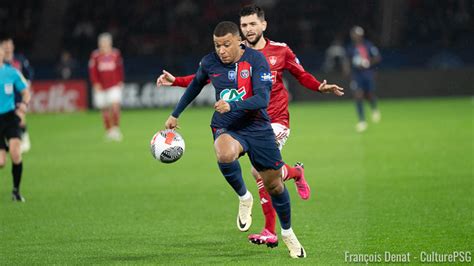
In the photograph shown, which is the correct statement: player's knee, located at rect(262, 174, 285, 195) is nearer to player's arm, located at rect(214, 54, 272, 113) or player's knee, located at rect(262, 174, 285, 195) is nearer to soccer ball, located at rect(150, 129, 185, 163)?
player's arm, located at rect(214, 54, 272, 113)

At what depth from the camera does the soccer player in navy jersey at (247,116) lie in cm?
834

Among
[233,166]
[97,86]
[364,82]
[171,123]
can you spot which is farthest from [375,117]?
[171,123]

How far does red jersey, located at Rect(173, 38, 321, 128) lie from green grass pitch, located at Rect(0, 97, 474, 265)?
4.29 ft

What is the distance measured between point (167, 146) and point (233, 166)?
66 centimetres

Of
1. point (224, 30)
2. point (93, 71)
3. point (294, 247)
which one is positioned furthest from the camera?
point (93, 71)

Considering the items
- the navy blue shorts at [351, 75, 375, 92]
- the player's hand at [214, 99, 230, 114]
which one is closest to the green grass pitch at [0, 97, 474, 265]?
the player's hand at [214, 99, 230, 114]

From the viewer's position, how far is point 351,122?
25.2 m

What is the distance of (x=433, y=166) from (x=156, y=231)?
274 inches

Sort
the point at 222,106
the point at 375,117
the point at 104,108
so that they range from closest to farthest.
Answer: the point at 222,106 < the point at 104,108 < the point at 375,117

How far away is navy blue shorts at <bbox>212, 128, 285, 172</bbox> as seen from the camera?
8406 millimetres

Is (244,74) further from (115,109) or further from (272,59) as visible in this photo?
(115,109)

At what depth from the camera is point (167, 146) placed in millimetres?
9031

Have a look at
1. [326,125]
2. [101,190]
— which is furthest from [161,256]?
[326,125]

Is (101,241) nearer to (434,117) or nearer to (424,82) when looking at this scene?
(434,117)
